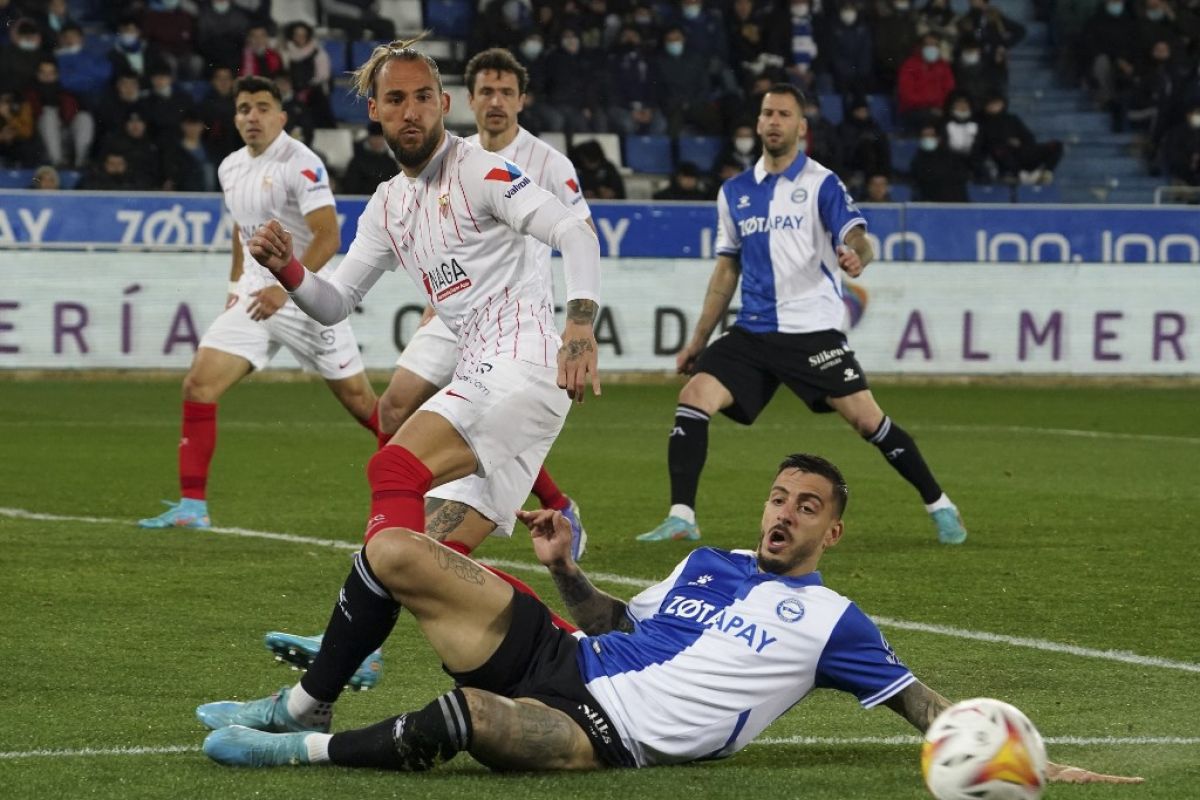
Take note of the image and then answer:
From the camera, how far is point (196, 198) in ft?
61.3

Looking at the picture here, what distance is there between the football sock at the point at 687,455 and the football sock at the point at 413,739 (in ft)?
16.1

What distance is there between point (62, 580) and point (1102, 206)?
1409 centimetres

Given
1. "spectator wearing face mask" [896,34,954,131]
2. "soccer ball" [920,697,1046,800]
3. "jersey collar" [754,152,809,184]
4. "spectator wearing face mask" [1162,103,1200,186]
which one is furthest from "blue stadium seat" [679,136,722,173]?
"soccer ball" [920,697,1046,800]

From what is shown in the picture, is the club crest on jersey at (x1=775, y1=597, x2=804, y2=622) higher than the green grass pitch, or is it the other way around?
the club crest on jersey at (x1=775, y1=597, x2=804, y2=622)

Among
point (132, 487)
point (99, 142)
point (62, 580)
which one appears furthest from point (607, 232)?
point (62, 580)

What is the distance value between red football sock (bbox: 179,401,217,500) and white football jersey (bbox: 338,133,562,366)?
11.7 ft

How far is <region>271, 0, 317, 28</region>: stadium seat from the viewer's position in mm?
23269

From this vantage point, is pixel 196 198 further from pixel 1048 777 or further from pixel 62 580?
pixel 1048 777

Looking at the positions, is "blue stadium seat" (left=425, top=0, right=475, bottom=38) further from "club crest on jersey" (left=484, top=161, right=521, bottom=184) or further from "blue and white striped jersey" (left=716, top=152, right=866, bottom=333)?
"club crest on jersey" (left=484, top=161, right=521, bottom=184)

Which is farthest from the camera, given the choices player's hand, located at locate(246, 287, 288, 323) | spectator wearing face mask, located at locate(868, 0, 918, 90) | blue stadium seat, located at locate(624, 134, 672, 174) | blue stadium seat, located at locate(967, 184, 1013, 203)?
spectator wearing face mask, located at locate(868, 0, 918, 90)

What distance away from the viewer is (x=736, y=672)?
5.00 m

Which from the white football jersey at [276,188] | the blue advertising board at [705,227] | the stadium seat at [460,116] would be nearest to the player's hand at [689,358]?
the white football jersey at [276,188]

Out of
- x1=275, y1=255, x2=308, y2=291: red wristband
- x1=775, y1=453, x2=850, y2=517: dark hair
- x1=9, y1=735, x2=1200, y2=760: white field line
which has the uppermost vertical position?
x1=275, y1=255, x2=308, y2=291: red wristband

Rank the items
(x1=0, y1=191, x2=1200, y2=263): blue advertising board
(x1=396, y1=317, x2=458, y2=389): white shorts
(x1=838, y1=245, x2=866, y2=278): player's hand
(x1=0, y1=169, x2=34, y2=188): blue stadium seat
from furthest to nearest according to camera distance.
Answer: (x1=0, y1=169, x2=34, y2=188): blue stadium seat → (x1=0, y1=191, x2=1200, y2=263): blue advertising board → (x1=838, y1=245, x2=866, y2=278): player's hand → (x1=396, y1=317, x2=458, y2=389): white shorts
